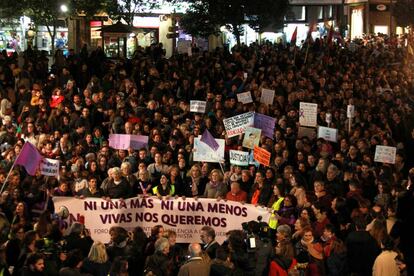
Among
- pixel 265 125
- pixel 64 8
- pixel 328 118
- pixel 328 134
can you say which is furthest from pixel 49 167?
pixel 64 8

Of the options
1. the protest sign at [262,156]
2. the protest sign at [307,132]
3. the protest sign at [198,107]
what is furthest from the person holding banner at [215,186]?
the protest sign at [198,107]

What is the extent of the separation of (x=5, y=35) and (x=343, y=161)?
114 ft

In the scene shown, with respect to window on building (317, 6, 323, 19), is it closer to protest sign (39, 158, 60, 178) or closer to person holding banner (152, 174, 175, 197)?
person holding banner (152, 174, 175, 197)

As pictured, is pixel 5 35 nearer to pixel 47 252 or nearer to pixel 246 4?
pixel 246 4

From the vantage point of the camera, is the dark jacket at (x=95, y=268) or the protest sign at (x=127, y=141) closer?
the dark jacket at (x=95, y=268)

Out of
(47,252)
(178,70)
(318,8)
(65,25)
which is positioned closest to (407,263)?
(47,252)

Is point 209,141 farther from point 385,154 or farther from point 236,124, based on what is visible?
point 385,154

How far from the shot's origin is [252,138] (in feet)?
55.7

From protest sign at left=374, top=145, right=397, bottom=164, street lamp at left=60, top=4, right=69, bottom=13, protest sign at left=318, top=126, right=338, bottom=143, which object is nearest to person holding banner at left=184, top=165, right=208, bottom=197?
protest sign at left=374, top=145, right=397, bottom=164

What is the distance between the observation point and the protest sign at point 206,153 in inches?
642

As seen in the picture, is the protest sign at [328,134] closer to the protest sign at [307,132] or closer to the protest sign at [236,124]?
the protest sign at [307,132]

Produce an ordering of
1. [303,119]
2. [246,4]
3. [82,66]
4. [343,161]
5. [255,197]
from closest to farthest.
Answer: [255,197]
[343,161]
[303,119]
[82,66]
[246,4]

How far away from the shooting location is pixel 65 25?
48.7 metres

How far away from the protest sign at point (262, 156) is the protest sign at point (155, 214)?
2.51 meters
